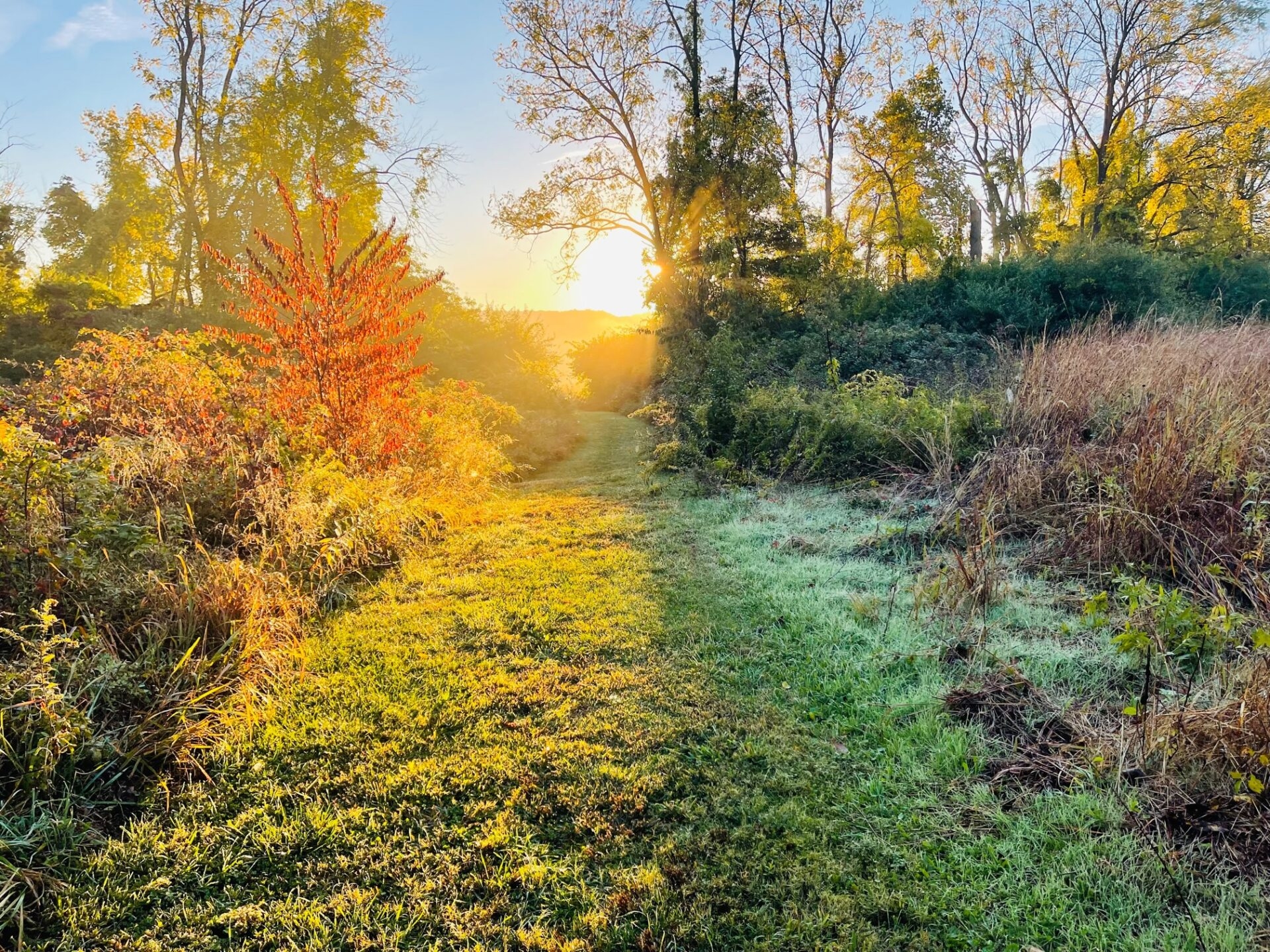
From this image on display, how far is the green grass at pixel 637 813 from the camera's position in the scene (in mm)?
1718

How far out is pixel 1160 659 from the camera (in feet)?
8.18

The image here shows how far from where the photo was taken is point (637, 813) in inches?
87.1

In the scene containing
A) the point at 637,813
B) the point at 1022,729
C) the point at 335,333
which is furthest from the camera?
the point at 335,333

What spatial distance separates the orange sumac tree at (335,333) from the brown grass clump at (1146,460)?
530 cm

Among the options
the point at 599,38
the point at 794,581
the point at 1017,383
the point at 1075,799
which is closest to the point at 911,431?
the point at 1017,383

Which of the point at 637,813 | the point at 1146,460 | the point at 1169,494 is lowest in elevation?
the point at 637,813

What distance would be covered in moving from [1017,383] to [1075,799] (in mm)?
4971

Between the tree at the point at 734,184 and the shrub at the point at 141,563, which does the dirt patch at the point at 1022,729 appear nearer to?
the shrub at the point at 141,563

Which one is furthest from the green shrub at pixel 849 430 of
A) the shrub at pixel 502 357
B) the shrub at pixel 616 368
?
the shrub at pixel 616 368

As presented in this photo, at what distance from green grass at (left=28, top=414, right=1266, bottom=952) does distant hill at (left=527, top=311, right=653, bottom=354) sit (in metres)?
16.8

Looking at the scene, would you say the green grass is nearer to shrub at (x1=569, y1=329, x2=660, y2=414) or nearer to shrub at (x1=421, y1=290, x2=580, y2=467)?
shrub at (x1=421, y1=290, x2=580, y2=467)

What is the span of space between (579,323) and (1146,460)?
2840 cm

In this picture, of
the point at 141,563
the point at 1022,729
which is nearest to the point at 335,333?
the point at 141,563

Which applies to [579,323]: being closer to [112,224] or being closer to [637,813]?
[112,224]
